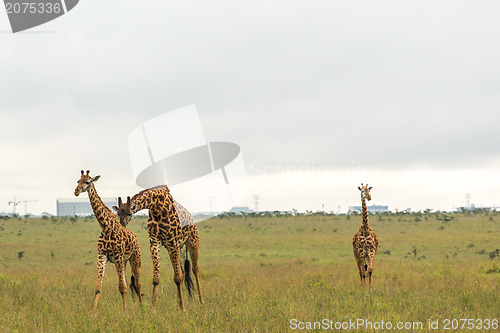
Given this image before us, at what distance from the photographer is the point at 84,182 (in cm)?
998

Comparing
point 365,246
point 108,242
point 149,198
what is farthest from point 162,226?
point 365,246

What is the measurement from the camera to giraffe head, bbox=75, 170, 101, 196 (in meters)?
9.79

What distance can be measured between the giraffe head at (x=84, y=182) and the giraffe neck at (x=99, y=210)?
0.17 metres

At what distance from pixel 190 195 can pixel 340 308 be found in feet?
16.2

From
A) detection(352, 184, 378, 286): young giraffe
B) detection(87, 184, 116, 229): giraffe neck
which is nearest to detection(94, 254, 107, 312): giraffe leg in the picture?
detection(87, 184, 116, 229): giraffe neck

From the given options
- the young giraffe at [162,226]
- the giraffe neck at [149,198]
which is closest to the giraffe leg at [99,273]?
the young giraffe at [162,226]

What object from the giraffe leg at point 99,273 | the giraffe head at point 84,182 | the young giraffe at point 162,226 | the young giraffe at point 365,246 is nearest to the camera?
the giraffe head at point 84,182

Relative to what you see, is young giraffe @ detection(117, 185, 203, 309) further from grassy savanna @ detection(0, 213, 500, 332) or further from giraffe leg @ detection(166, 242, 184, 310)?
grassy savanna @ detection(0, 213, 500, 332)

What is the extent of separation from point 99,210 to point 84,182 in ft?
2.91

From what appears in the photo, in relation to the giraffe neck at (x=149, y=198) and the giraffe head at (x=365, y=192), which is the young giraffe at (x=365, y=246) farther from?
the giraffe neck at (x=149, y=198)

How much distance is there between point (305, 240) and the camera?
38.4m

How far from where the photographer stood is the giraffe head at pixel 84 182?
9.79 meters

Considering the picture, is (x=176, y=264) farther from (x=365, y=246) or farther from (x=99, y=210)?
(x=365, y=246)

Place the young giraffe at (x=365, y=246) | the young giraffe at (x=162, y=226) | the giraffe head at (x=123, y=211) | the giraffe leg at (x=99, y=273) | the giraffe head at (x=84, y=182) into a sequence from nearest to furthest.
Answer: the giraffe head at (x=84, y=182), the giraffe head at (x=123, y=211), the giraffe leg at (x=99, y=273), the young giraffe at (x=162, y=226), the young giraffe at (x=365, y=246)
